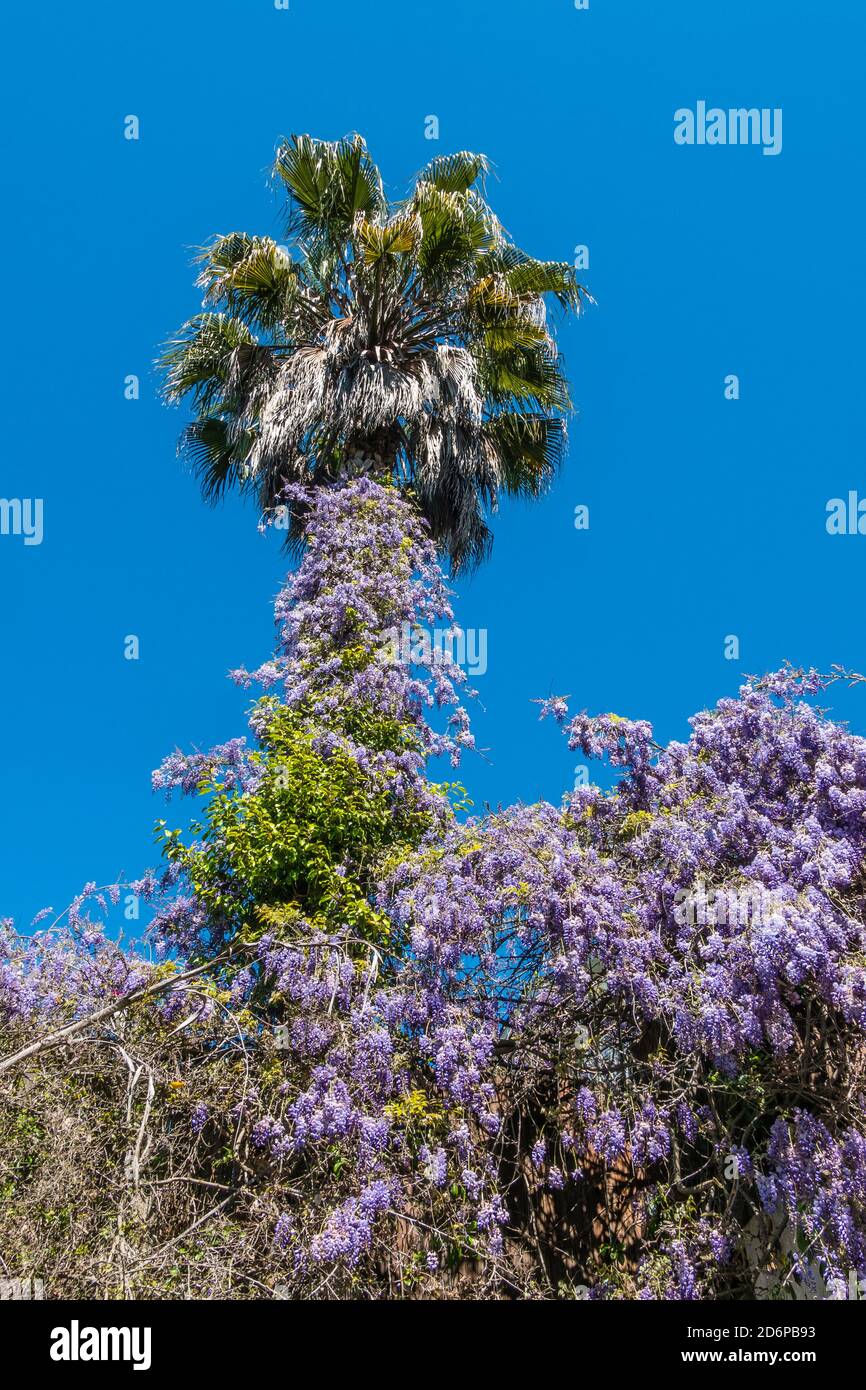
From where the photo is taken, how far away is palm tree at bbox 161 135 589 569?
962cm

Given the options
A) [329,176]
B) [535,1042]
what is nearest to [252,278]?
[329,176]

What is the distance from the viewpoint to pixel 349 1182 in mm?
4887

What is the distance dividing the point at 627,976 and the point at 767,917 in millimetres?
885

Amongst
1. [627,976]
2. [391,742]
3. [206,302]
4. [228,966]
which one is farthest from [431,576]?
[627,976]

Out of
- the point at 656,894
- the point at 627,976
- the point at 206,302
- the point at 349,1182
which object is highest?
the point at 206,302

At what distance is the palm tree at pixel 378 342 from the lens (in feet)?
31.6

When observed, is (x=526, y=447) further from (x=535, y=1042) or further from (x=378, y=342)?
(x=535, y=1042)

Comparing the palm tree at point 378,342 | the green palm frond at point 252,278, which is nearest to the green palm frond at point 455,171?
the palm tree at point 378,342

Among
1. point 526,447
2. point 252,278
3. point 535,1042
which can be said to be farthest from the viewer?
point 526,447

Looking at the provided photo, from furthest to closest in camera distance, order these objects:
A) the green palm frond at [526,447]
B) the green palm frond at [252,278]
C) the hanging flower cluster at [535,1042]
Result: the green palm frond at [526,447], the green palm frond at [252,278], the hanging flower cluster at [535,1042]

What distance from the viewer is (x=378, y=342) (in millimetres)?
10031

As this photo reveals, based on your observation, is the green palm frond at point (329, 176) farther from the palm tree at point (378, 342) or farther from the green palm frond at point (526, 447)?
the green palm frond at point (526, 447)

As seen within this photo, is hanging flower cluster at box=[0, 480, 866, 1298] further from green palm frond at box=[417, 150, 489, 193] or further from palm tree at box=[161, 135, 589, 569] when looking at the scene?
green palm frond at box=[417, 150, 489, 193]
